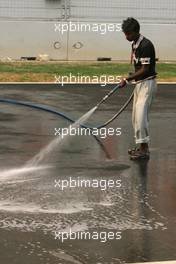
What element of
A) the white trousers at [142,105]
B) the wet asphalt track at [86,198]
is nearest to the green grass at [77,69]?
the wet asphalt track at [86,198]

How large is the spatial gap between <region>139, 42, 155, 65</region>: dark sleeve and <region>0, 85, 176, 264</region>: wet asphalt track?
1.43 meters

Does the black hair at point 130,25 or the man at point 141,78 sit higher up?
the black hair at point 130,25

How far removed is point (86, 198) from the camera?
7.87m

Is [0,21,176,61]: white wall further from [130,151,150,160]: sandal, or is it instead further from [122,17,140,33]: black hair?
[122,17,140,33]: black hair

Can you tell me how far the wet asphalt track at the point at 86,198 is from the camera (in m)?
6.15

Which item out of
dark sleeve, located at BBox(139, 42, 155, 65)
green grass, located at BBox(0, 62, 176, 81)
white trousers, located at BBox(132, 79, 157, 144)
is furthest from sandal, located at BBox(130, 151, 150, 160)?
green grass, located at BBox(0, 62, 176, 81)

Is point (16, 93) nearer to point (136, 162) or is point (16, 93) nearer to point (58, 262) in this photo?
point (136, 162)

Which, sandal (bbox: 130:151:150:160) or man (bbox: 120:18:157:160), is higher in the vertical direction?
man (bbox: 120:18:157:160)

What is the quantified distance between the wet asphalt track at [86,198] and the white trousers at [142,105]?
1.29ft

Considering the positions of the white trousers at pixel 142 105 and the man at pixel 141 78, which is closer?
the man at pixel 141 78

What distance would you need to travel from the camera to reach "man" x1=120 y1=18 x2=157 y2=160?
31.4 ft

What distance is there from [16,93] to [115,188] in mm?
9037

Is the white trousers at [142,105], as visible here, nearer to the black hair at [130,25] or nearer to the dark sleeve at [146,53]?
the dark sleeve at [146,53]

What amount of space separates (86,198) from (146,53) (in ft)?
8.70
